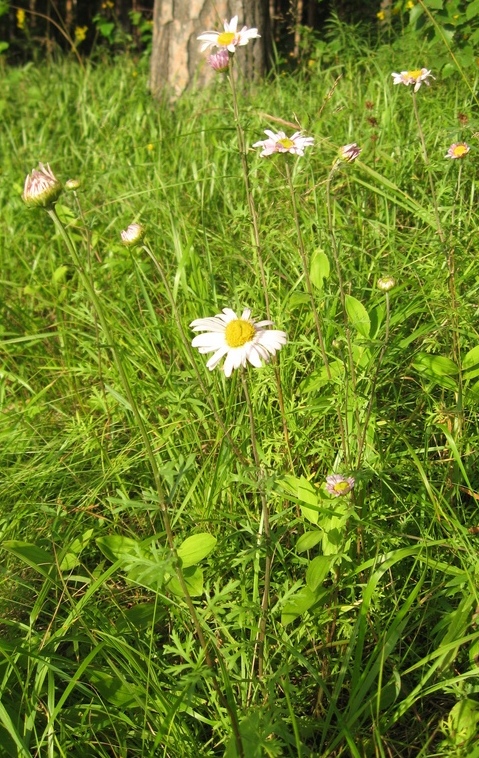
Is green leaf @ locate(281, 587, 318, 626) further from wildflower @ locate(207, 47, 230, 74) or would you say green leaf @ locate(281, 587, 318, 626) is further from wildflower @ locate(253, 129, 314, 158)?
wildflower @ locate(207, 47, 230, 74)

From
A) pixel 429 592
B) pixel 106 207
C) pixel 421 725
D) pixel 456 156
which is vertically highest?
pixel 456 156

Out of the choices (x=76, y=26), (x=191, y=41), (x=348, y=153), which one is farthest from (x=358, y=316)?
(x=76, y=26)

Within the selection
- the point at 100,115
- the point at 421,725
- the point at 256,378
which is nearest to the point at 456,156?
the point at 256,378

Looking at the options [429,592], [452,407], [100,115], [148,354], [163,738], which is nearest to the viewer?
[163,738]

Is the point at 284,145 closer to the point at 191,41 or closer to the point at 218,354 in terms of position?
the point at 218,354

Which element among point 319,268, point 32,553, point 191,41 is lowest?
point 32,553

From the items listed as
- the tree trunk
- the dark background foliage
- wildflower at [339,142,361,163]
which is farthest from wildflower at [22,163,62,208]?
the dark background foliage

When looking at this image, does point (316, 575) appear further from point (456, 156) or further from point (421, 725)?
point (456, 156)
